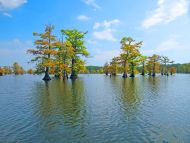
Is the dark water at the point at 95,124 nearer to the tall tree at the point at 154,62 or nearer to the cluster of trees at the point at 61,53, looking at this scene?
the cluster of trees at the point at 61,53

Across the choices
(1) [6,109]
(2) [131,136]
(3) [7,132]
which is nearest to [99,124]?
(2) [131,136]

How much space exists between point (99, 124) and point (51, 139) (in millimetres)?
4164

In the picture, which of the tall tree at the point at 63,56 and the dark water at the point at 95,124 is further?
the tall tree at the point at 63,56

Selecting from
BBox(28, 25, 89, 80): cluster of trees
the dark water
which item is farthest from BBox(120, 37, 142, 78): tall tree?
the dark water

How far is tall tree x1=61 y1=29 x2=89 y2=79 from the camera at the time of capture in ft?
255

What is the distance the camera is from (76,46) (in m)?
79.8

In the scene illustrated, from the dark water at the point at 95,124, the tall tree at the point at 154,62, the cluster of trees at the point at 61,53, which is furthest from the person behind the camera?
the tall tree at the point at 154,62

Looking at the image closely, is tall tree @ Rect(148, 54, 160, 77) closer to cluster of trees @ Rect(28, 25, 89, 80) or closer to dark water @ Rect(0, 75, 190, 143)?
cluster of trees @ Rect(28, 25, 89, 80)

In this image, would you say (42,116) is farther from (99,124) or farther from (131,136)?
(131,136)

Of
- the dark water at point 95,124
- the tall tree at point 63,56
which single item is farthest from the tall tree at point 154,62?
the dark water at point 95,124

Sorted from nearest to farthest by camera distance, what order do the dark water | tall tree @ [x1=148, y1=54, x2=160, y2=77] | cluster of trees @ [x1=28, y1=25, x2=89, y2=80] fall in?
1. the dark water
2. cluster of trees @ [x1=28, y1=25, x2=89, y2=80]
3. tall tree @ [x1=148, y1=54, x2=160, y2=77]

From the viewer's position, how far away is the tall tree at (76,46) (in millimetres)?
77825

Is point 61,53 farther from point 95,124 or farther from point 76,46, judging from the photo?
point 95,124

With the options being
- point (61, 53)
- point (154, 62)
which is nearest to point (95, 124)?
point (61, 53)
